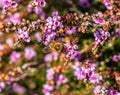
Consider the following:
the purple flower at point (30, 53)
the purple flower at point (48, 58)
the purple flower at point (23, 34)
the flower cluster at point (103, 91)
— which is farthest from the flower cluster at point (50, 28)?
the purple flower at point (30, 53)

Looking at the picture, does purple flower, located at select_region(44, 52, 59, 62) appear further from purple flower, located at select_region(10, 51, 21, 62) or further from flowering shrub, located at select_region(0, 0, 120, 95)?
purple flower, located at select_region(10, 51, 21, 62)

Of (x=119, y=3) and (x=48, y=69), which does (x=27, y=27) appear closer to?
(x=119, y=3)

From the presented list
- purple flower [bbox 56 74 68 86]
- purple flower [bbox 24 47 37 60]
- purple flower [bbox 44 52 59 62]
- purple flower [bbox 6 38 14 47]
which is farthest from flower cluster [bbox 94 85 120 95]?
purple flower [bbox 6 38 14 47]

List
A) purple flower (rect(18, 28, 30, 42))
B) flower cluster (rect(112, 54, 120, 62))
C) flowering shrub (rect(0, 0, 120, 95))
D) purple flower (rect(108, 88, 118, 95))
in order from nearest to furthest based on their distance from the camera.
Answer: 1. purple flower (rect(18, 28, 30, 42))
2. purple flower (rect(108, 88, 118, 95))
3. flowering shrub (rect(0, 0, 120, 95))
4. flower cluster (rect(112, 54, 120, 62))

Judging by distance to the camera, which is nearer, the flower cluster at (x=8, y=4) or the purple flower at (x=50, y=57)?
the flower cluster at (x=8, y=4)

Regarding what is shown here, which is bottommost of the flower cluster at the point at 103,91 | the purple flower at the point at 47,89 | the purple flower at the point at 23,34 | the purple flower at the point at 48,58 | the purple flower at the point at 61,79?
the flower cluster at the point at 103,91

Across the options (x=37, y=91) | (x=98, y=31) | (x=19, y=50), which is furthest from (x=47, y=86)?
(x=98, y=31)

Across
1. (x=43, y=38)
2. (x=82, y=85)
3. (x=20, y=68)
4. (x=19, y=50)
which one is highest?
(x=19, y=50)

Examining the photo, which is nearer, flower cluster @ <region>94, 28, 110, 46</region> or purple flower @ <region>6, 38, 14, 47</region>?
flower cluster @ <region>94, 28, 110, 46</region>

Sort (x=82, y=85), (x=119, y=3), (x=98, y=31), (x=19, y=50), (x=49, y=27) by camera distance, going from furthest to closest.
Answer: (x=19, y=50) < (x=82, y=85) < (x=119, y=3) < (x=98, y=31) < (x=49, y=27)

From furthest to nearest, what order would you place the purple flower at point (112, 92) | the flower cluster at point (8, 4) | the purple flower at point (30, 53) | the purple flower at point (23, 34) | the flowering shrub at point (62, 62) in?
the purple flower at point (30, 53) → the flowering shrub at point (62, 62) → the purple flower at point (112, 92) → the flower cluster at point (8, 4) → the purple flower at point (23, 34)

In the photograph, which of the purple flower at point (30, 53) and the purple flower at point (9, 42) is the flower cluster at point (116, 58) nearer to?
the purple flower at point (30, 53)
